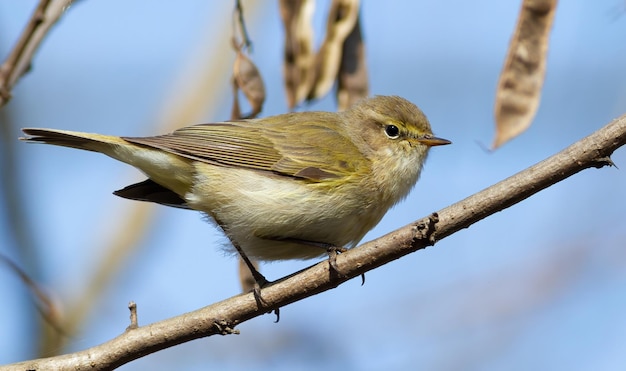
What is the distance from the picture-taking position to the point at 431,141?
4.35 m

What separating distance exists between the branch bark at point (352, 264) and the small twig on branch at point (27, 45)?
1.16 metres

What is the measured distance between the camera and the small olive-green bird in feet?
12.8

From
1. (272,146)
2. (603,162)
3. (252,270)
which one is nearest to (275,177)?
(272,146)

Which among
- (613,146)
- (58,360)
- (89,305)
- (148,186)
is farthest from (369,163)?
A: (89,305)

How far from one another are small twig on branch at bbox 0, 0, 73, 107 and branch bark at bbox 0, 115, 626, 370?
45.8 inches

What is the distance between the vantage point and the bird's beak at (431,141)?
14.1 feet

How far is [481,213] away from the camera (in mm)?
2836

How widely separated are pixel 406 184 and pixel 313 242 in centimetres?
66

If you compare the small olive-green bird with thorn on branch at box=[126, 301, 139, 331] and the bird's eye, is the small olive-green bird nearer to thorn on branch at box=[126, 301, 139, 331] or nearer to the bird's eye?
the bird's eye

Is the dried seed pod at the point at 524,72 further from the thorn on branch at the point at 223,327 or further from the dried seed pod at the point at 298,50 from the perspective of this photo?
the thorn on branch at the point at 223,327

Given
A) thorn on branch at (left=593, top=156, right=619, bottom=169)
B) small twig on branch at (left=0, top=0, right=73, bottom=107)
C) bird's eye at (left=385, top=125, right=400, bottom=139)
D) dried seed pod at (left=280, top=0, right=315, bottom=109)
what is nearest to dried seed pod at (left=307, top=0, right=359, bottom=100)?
dried seed pod at (left=280, top=0, right=315, bottom=109)

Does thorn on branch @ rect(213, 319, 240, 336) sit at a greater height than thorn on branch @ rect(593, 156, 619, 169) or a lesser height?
lesser

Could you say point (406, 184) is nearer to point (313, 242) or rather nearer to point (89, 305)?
point (313, 242)

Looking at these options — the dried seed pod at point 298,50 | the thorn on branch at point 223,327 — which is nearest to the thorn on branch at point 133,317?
the thorn on branch at point 223,327
